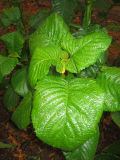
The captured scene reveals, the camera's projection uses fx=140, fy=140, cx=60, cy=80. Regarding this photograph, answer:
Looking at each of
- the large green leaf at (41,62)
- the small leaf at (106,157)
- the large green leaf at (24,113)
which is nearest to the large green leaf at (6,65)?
the large green leaf at (24,113)

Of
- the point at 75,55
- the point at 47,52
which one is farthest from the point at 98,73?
the point at 47,52

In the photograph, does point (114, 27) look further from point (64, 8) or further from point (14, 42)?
point (14, 42)

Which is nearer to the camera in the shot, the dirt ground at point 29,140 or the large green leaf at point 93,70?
the large green leaf at point 93,70

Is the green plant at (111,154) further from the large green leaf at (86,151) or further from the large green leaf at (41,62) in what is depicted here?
the large green leaf at (41,62)

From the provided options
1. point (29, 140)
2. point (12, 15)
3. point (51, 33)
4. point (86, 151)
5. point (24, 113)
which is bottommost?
point (29, 140)

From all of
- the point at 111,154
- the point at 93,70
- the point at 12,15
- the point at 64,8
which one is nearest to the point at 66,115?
the point at 93,70

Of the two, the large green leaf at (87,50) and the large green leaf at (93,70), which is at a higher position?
the large green leaf at (87,50)
